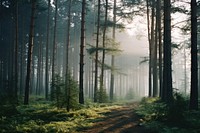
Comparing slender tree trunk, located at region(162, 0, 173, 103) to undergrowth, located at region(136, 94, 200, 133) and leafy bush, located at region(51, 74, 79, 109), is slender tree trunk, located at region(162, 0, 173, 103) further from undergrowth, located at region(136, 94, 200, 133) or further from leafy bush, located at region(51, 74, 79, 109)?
leafy bush, located at region(51, 74, 79, 109)

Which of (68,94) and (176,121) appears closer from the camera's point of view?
(176,121)

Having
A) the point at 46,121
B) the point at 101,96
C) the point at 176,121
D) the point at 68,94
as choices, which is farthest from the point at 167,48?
the point at 46,121

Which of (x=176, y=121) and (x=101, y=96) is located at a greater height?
(x=176, y=121)

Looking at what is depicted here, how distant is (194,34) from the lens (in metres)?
14.7

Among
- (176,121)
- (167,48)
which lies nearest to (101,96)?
(167,48)

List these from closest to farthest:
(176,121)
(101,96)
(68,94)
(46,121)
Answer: (176,121)
(46,121)
(68,94)
(101,96)

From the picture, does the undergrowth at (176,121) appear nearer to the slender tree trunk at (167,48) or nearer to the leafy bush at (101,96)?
the slender tree trunk at (167,48)

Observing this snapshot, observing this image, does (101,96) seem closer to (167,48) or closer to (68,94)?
(167,48)

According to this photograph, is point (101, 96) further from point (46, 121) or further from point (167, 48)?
point (46, 121)

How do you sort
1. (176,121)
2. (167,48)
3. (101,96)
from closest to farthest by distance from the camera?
(176,121) → (167,48) → (101,96)

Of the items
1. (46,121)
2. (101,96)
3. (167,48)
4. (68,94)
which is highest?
(167,48)

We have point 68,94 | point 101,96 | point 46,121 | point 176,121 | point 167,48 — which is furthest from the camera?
point 101,96

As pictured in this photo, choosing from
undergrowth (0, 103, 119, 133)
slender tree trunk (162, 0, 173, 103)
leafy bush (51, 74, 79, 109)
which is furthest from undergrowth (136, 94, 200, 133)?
slender tree trunk (162, 0, 173, 103)

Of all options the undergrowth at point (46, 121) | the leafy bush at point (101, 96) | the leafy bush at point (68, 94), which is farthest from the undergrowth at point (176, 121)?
the leafy bush at point (101, 96)
